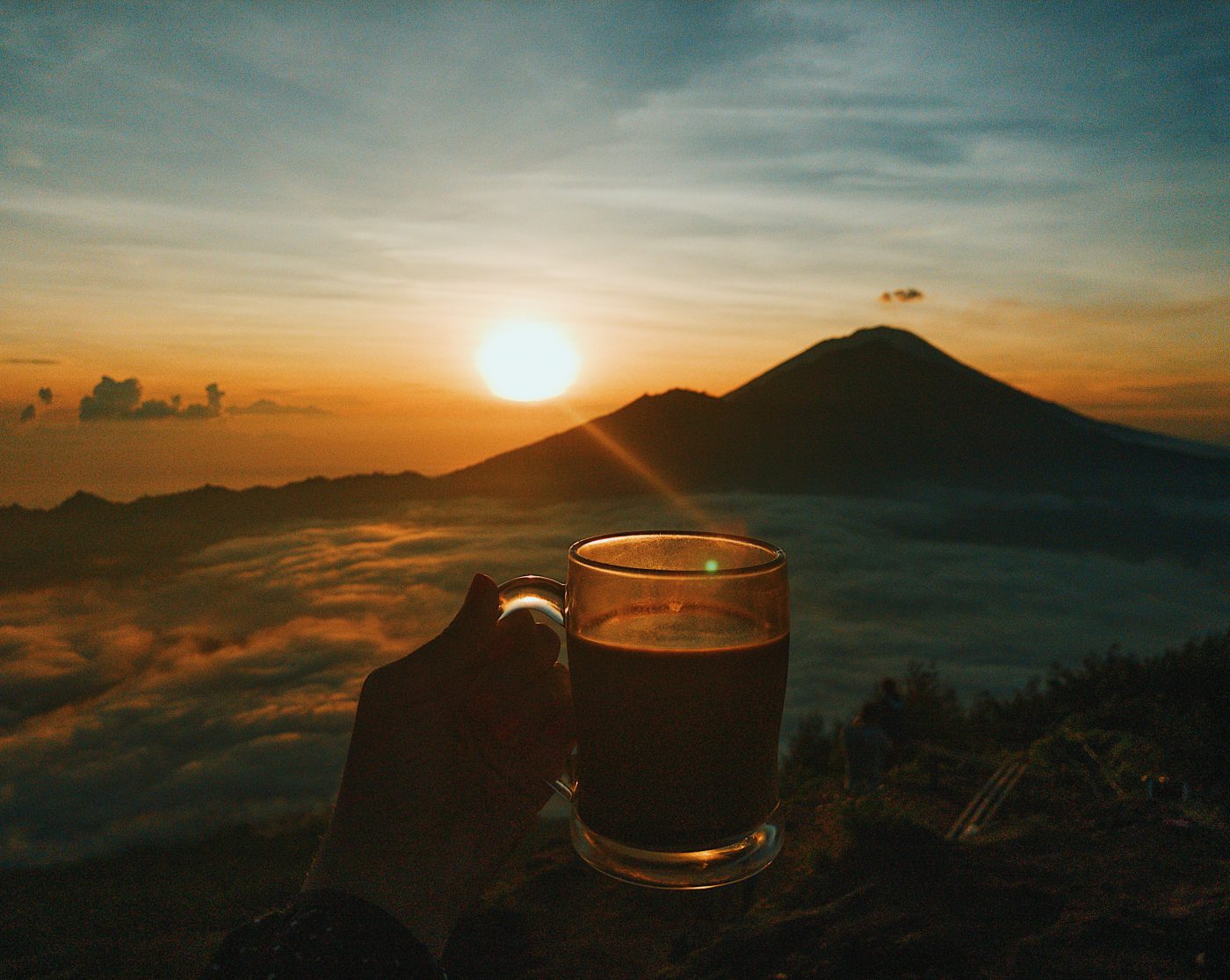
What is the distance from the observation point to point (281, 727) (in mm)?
105188

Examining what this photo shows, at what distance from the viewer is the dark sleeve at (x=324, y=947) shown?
1.33 m

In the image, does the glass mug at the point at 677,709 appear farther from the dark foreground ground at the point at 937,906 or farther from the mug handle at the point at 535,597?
the dark foreground ground at the point at 937,906

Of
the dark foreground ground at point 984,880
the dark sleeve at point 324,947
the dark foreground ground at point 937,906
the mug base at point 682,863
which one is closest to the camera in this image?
the dark sleeve at point 324,947

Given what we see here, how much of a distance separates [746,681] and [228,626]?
168 metres

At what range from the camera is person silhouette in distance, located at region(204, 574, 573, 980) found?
1.62 m

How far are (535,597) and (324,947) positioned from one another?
76 cm

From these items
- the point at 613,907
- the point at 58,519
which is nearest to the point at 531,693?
the point at 613,907

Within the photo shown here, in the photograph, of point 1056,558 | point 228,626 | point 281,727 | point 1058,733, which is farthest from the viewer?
point 1056,558

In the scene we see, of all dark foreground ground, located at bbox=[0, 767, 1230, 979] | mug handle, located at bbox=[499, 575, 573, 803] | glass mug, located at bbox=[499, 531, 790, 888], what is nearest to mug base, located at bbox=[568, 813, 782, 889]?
glass mug, located at bbox=[499, 531, 790, 888]

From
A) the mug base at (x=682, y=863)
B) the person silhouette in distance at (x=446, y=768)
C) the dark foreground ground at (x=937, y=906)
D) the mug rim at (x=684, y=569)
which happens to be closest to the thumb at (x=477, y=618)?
the person silhouette in distance at (x=446, y=768)

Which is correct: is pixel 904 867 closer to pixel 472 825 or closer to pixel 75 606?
pixel 472 825

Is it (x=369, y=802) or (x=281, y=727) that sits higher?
(x=369, y=802)

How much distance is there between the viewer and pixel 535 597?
1.77 m

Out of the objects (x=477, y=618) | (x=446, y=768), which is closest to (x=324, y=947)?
(x=446, y=768)
